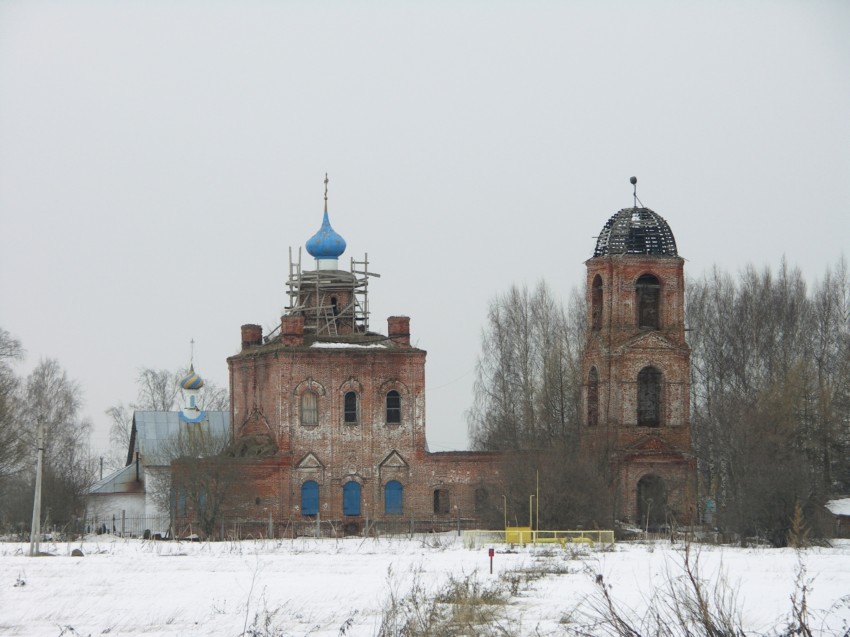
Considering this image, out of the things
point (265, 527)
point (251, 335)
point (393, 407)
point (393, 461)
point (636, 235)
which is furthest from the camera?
point (251, 335)

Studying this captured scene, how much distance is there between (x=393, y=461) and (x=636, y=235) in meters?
9.27

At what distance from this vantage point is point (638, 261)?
4244 centimetres

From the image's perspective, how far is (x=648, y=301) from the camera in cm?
4356

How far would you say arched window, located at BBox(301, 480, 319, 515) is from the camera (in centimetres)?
4141

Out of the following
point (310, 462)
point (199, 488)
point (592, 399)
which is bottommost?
point (199, 488)

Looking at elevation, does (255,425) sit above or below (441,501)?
above

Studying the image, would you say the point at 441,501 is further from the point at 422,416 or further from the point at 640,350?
the point at 640,350

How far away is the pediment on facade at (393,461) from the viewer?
139 feet

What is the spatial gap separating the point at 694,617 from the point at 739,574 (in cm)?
1304

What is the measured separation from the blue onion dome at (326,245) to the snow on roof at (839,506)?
1624 centimetres

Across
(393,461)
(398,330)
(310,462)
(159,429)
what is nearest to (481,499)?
(393,461)

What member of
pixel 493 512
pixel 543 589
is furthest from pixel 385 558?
pixel 493 512

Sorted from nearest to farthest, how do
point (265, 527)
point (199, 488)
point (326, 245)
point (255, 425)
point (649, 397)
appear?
1. point (199, 488)
2. point (265, 527)
3. point (649, 397)
4. point (255, 425)
5. point (326, 245)

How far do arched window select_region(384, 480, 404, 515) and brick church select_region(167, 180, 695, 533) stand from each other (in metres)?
0.04
